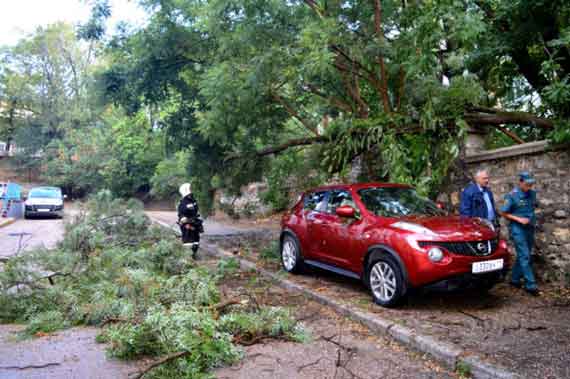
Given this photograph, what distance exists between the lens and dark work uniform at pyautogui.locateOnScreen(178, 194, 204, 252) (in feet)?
33.5

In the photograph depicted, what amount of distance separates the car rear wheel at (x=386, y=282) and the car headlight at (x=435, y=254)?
1.45 ft

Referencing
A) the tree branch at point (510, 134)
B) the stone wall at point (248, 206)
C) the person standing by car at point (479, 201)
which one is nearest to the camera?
the person standing by car at point (479, 201)

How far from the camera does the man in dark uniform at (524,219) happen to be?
648 centimetres

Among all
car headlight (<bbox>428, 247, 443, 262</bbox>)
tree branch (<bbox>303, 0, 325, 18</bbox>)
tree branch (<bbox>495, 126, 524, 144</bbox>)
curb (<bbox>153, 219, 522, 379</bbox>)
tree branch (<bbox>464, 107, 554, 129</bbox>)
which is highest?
tree branch (<bbox>303, 0, 325, 18</bbox>)

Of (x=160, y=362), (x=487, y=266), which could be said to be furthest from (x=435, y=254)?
(x=160, y=362)

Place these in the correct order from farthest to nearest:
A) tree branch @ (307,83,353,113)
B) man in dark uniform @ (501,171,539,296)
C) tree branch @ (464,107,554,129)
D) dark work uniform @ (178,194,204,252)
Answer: tree branch @ (307,83,353,113) < dark work uniform @ (178,194,204,252) < tree branch @ (464,107,554,129) < man in dark uniform @ (501,171,539,296)

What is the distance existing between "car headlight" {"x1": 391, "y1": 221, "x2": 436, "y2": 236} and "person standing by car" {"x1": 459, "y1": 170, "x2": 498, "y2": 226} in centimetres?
169

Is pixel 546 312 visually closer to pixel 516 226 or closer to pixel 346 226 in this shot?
pixel 516 226

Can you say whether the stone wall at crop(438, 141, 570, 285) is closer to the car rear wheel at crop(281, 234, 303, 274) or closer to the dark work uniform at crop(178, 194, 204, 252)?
the car rear wheel at crop(281, 234, 303, 274)

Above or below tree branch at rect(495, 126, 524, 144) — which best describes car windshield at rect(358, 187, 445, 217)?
below

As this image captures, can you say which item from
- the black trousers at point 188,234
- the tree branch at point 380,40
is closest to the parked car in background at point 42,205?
the black trousers at point 188,234

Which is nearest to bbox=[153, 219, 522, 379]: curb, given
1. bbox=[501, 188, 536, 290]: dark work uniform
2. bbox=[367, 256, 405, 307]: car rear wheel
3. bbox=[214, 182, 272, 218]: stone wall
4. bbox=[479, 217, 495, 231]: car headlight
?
bbox=[367, 256, 405, 307]: car rear wheel

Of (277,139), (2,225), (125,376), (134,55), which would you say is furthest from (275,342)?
(2,225)

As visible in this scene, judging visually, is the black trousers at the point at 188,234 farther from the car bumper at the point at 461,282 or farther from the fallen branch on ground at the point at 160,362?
the fallen branch on ground at the point at 160,362
